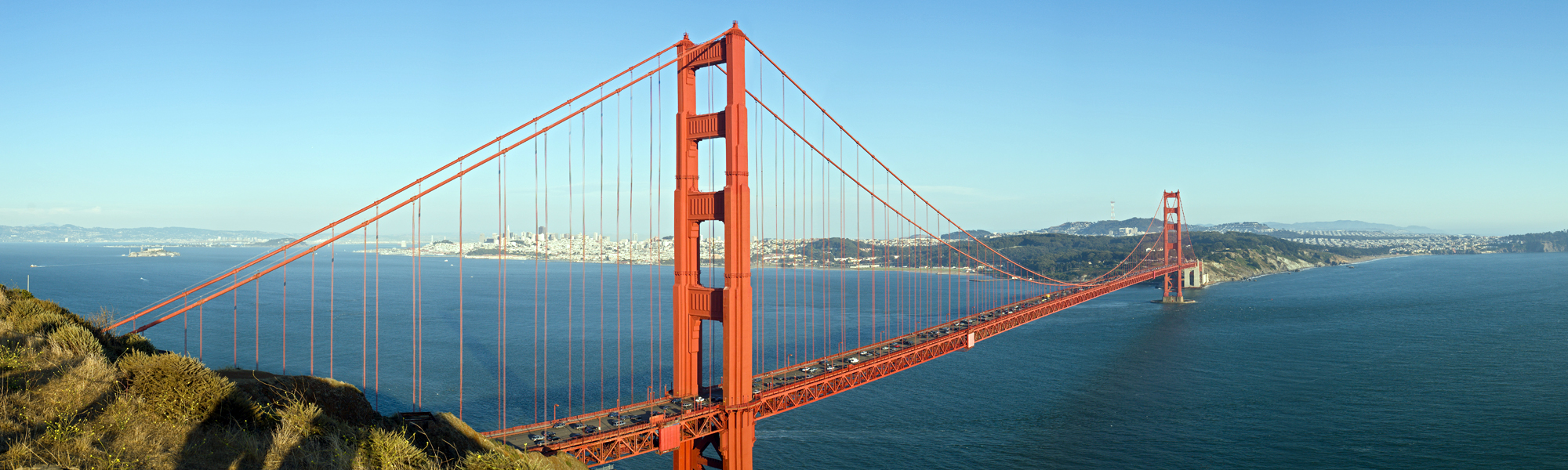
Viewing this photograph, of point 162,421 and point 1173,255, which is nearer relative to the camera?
point 162,421

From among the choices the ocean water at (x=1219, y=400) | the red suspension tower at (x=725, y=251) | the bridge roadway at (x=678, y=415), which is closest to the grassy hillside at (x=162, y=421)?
the bridge roadway at (x=678, y=415)

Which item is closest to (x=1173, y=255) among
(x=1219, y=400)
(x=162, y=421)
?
(x=1219, y=400)

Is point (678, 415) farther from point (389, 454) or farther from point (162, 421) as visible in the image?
point (162, 421)

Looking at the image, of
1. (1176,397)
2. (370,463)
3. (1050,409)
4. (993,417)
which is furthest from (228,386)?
(1176,397)

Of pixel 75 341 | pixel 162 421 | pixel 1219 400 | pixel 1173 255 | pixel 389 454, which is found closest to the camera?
pixel 389 454

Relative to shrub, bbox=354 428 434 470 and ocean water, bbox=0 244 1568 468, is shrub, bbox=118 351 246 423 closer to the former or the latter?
shrub, bbox=354 428 434 470

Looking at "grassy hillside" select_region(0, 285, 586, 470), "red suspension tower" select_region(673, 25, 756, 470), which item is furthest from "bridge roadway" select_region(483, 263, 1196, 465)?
"grassy hillside" select_region(0, 285, 586, 470)

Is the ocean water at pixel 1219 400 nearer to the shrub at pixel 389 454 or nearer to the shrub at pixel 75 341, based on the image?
the shrub at pixel 75 341
